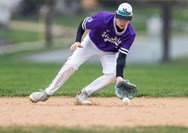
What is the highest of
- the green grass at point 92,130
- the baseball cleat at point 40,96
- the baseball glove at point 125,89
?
the green grass at point 92,130

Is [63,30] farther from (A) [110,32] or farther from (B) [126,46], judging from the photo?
(B) [126,46]

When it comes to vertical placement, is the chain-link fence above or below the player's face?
below

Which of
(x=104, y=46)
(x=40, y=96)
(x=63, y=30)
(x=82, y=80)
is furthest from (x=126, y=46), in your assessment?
(x=63, y=30)

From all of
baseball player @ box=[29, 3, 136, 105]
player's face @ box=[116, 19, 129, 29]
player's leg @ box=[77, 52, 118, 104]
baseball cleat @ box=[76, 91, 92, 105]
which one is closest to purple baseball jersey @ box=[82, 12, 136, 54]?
baseball player @ box=[29, 3, 136, 105]

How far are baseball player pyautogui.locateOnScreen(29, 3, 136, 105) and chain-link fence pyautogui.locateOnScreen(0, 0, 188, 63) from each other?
14.2 m

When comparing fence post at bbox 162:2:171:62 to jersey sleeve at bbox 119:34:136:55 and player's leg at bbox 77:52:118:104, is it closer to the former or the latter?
player's leg at bbox 77:52:118:104

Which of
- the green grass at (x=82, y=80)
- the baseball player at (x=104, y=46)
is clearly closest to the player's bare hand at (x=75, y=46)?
the baseball player at (x=104, y=46)

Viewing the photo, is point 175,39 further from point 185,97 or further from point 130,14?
point 130,14

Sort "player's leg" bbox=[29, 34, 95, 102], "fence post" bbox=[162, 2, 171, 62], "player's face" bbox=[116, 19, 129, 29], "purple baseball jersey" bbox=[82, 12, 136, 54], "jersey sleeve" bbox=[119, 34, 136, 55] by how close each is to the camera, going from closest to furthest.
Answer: "player's face" bbox=[116, 19, 129, 29] < "jersey sleeve" bbox=[119, 34, 136, 55] < "purple baseball jersey" bbox=[82, 12, 136, 54] < "player's leg" bbox=[29, 34, 95, 102] < "fence post" bbox=[162, 2, 171, 62]

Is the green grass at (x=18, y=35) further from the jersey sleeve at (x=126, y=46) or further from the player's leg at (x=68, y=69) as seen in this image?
the jersey sleeve at (x=126, y=46)

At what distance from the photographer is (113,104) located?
39.4ft

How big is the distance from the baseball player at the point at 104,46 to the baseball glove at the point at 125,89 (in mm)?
90

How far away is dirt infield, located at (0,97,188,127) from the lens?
9215mm

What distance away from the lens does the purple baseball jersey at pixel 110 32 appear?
11148 millimetres
